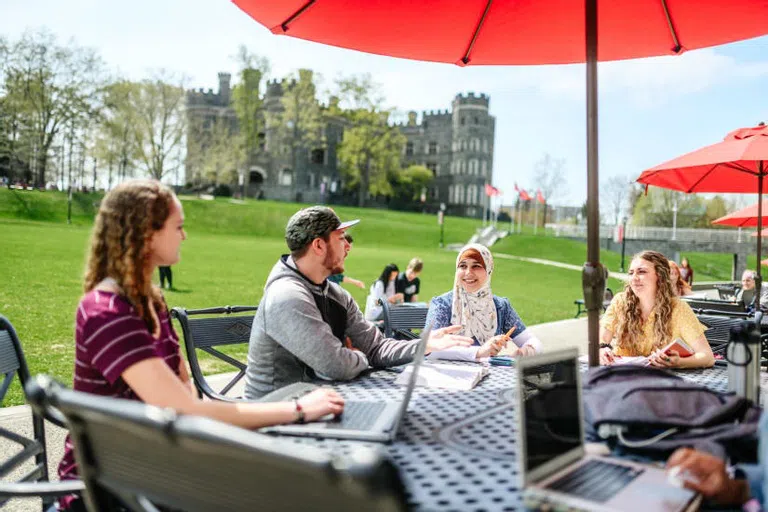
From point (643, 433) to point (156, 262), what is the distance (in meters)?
1.54

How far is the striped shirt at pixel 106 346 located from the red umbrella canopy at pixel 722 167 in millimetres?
4571

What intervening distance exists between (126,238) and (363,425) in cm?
92

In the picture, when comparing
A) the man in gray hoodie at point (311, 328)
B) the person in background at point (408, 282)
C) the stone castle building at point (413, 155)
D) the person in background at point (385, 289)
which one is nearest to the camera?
the man in gray hoodie at point (311, 328)

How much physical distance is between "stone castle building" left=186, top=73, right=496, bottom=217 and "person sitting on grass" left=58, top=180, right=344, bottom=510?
Result: 78142 millimetres

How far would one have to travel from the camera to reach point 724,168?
278 inches

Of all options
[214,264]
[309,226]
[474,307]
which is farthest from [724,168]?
[214,264]

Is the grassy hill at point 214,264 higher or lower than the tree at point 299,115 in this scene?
lower

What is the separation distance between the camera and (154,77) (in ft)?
208

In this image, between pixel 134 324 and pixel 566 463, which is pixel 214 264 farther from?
pixel 566 463

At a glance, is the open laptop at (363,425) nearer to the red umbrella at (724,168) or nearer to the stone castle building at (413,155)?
the red umbrella at (724,168)

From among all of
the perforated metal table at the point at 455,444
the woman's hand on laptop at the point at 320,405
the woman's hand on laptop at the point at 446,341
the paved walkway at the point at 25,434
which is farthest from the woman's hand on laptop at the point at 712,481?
the paved walkway at the point at 25,434

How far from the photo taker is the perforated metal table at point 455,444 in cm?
145

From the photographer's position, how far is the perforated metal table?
56.9 inches

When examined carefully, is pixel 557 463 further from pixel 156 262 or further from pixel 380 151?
pixel 380 151
